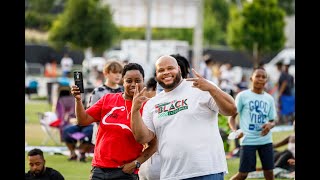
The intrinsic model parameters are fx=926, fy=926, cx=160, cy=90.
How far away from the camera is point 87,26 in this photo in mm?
53000

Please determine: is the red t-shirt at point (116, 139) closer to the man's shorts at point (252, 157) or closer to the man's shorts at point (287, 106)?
the man's shorts at point (252, 157)

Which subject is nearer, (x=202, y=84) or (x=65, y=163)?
(x=202, y=84)

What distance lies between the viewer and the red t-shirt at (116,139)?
8547 millimetres

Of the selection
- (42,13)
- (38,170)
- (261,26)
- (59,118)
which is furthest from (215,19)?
(38,170)

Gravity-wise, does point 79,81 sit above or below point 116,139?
above

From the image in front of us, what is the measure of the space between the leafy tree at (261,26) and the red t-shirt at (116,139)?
40.5 metres

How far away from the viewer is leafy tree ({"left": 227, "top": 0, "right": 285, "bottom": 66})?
4950cm

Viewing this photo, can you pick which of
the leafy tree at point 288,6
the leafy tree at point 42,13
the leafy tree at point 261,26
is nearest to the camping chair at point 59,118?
the leafy tree at point 261,26

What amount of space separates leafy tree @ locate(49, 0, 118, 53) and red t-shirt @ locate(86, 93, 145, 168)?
44.0m

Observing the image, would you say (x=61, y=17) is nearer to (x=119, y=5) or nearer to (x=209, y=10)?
(x=119, y=5)

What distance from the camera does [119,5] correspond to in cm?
4191

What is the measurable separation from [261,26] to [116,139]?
42048mm

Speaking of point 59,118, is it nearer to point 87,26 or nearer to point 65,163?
point 65,163
